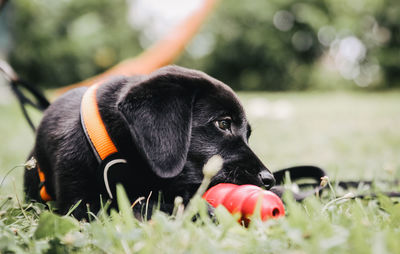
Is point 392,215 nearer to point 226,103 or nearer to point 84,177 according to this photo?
point 226,103

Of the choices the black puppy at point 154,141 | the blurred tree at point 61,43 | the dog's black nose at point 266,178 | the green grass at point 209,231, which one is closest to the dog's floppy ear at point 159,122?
the black puppy at point 154,141

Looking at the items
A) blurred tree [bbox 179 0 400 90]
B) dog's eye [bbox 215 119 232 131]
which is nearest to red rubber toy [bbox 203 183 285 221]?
dog's eye [bbox 215 119 232 131]

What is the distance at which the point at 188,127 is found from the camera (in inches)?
80.4

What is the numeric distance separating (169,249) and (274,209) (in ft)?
1.96

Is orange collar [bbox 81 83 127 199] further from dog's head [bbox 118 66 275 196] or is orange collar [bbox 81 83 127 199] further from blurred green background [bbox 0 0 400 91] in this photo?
blurred green background [bbox 0 0 400 91]

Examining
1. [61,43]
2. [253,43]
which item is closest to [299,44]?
[253,43]

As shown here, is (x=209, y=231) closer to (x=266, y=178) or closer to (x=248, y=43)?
(x=266, y=178)

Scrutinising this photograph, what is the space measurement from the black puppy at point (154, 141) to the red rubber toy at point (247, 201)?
0.23 metres

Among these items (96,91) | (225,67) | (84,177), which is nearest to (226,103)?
(96,91)

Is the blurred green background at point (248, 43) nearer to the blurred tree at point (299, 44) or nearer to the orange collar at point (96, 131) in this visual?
the blurred tree at point (299, 44)

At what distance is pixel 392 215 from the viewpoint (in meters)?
1.67

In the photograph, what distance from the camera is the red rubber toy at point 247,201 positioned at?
5.37ft

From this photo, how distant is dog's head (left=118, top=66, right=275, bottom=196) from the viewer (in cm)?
186

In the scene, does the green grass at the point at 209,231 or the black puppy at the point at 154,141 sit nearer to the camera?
the green grass at the point at 209,231
